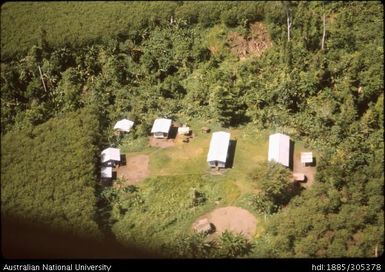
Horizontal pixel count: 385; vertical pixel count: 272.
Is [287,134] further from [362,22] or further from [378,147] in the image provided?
[362,22]

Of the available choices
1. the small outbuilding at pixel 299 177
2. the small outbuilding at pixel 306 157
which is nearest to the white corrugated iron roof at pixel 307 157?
the small outbuilding at pixel 306 157

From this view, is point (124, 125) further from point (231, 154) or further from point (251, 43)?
point (251, 43)

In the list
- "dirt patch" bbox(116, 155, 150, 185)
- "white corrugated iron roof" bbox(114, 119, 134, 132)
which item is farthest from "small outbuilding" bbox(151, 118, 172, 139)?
"dirt patch" bbox(116, 155, 150, 185)

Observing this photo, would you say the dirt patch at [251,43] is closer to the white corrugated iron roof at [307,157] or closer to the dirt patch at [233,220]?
the white corrugated iron roof at [307,157]

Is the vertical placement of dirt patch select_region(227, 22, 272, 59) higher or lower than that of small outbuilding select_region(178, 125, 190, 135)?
higher

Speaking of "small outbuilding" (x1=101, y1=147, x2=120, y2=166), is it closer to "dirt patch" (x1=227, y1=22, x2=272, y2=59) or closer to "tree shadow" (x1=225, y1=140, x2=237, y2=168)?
"tree shadow" (x1=225, y1=140, x2=237, y2=168)

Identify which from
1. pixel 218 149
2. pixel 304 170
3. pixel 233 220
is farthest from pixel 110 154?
pixel 304 170
